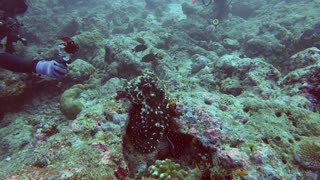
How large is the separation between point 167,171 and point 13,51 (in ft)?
15.2

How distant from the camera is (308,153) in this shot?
3551 millimetres

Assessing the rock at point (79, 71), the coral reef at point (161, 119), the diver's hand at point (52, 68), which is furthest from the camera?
the rock at point (79, 71)

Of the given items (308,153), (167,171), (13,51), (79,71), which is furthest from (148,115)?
(79,71)

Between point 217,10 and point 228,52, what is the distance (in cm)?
529

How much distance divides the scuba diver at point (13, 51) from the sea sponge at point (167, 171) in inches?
86.4

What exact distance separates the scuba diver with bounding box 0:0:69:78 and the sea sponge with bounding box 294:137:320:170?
148 inches

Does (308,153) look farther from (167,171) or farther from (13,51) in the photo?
(13,51)

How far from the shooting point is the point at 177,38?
11.5m

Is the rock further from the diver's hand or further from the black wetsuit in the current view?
the diver's hand

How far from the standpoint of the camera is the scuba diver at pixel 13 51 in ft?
14.2

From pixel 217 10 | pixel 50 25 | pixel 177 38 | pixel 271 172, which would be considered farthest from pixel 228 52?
pixel 50 25

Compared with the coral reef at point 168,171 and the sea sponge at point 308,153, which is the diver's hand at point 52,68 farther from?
the sea sponge at point 308,153

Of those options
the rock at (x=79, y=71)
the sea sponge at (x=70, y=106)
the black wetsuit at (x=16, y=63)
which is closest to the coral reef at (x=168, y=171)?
the black wetsuit at (x=16, y=63)

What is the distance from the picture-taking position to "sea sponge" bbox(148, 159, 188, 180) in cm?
352
